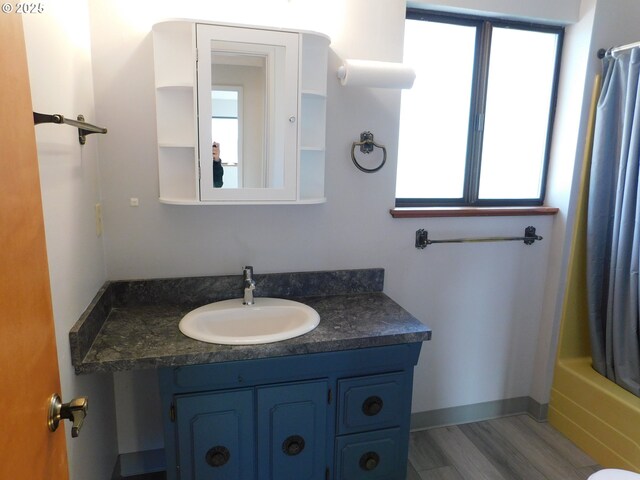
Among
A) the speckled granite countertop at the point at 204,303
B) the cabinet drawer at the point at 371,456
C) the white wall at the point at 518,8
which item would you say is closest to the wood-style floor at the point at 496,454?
the cabinet drawer at the point at 371,456

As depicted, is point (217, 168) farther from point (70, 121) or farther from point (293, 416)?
point (293, 416)

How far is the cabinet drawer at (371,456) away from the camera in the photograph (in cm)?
163

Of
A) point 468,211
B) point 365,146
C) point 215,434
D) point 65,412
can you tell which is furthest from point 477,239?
point 65,412

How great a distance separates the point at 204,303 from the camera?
1.80 meters

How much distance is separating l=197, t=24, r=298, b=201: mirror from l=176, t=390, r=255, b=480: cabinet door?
736mm

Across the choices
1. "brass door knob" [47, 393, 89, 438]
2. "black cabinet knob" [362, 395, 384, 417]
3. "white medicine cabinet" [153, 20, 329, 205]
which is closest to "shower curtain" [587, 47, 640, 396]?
"black cabinet knob" [362, 395, 384, 417]

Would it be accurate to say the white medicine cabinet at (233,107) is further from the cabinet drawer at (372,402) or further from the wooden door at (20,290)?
the wooden door at (20,290)

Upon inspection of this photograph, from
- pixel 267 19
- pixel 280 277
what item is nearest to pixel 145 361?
pixel 280 277

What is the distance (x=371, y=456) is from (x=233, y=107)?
4.78 ft

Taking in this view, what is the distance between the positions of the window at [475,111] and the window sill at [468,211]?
97mm

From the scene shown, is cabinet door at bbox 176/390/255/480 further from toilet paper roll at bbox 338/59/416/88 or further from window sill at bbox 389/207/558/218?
toilet paper roll at bbox 338/59/416/88

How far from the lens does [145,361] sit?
1329mm

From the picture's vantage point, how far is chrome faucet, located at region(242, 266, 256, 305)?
1.74m

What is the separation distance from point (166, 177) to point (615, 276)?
2.05 meters
